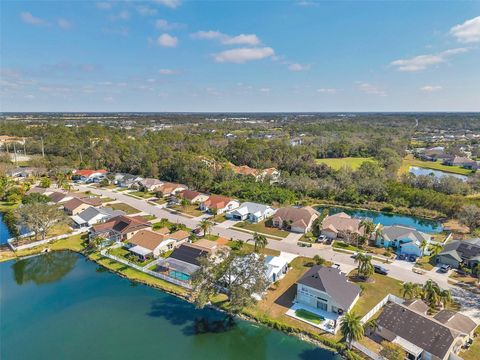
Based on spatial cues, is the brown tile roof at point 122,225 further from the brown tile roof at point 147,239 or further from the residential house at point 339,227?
the residential house at point 339,227

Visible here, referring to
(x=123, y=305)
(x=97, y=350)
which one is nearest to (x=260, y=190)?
(x=123, y=305)

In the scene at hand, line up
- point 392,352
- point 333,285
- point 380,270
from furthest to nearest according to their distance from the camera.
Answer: point 380,270, point 333,285, point 392,352

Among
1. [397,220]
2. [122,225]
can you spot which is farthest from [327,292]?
[397,220]

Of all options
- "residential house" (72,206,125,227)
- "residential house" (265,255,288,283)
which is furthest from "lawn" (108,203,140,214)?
"residential house" (265,255,288,283)

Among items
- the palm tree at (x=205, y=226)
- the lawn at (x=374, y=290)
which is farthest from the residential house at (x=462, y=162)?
the palm tree at (x=205, y=226)

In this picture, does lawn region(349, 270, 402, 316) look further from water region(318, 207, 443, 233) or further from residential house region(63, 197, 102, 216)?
residential house region(63, 197, 102, 216)

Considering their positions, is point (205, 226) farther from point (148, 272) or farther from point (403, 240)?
point (403, 240)
